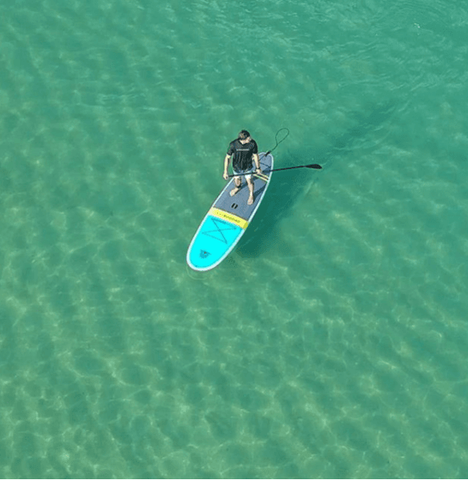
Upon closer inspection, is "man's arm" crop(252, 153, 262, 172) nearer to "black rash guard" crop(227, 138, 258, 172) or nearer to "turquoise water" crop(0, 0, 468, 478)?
"black rash guard" crop(227, 138, 258, 172)

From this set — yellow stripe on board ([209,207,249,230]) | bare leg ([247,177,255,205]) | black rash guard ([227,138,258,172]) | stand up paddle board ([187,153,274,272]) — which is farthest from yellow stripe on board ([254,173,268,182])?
yellow stripe on board ([209,207,249,230])

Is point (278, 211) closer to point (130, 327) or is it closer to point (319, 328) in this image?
point (319, 328)

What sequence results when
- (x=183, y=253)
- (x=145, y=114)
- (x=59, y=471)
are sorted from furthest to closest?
1. (x=145, y=114)
2. (x=183, y=253)
3. (x=59, y=471)

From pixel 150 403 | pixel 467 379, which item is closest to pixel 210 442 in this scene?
pixel 150 403

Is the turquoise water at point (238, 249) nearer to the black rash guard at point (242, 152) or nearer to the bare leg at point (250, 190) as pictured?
the bare leg at point (250, 190)

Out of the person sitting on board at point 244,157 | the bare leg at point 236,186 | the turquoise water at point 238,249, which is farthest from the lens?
the bare leg at point 236,186

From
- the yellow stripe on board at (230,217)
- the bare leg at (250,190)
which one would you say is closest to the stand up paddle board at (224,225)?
the yellow stripe on board at (230,217)
